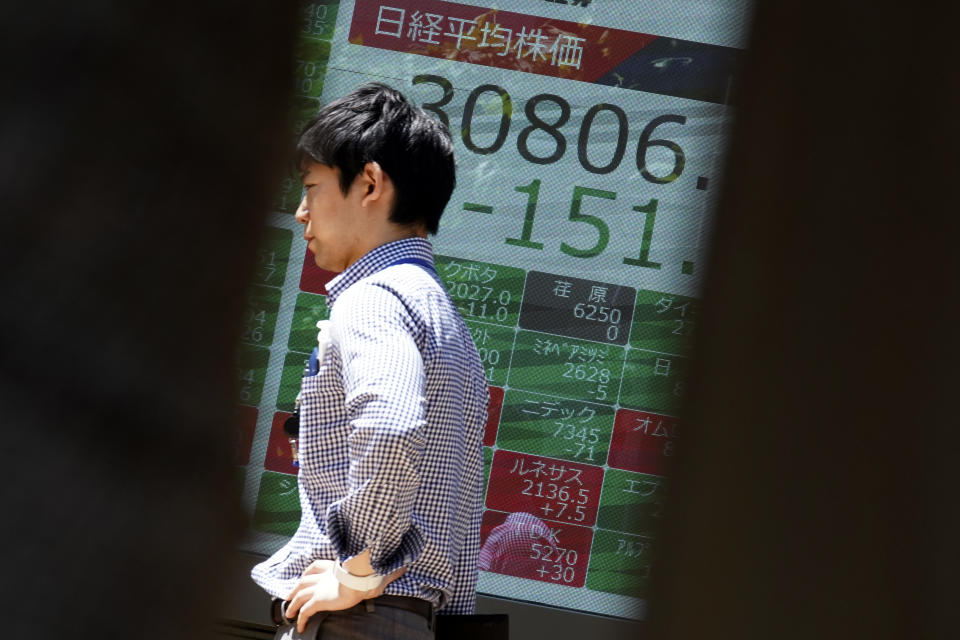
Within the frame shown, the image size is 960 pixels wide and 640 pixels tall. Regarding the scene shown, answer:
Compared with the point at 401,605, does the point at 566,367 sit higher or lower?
higher

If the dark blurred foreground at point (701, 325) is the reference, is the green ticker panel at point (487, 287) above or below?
above

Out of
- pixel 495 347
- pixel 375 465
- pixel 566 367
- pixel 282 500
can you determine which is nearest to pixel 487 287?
pixel 495 347

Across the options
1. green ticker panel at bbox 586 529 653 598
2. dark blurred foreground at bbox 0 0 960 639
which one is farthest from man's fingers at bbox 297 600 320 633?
green ticker panel at bbox 586 529 653 598

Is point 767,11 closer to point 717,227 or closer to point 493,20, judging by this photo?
point 717,227

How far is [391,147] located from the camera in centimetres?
175

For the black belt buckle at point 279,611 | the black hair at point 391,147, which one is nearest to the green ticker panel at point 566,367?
the black hair at point 391,147

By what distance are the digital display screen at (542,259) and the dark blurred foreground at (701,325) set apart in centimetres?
301

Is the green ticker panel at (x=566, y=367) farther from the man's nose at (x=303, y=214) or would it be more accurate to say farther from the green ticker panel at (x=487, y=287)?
the man's nose at (x=303, y=214)

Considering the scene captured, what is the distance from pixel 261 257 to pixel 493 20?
3.15 metres

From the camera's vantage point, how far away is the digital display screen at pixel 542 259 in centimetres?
332

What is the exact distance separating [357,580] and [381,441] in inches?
7.5

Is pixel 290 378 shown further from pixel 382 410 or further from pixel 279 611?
pixel 382 410

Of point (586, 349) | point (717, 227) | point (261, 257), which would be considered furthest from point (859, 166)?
point (586, 349)

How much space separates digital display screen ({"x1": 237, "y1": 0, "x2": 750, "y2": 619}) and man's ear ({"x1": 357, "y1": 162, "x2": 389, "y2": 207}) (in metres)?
1.61
